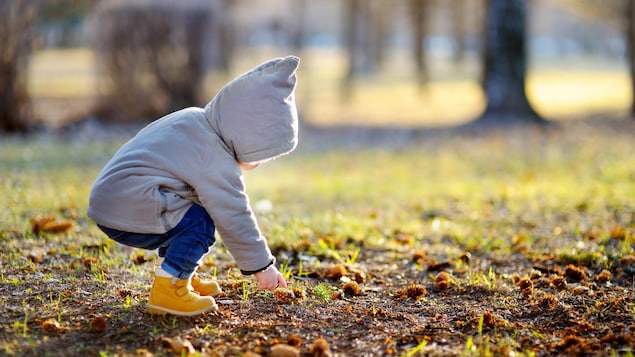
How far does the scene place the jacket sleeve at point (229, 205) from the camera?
10.6ft

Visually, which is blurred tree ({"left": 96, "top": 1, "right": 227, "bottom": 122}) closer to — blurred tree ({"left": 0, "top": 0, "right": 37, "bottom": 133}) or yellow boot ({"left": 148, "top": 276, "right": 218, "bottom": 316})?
blurred tree ({"left": 0, "top": 0, "right": 37, "bottom": 133})

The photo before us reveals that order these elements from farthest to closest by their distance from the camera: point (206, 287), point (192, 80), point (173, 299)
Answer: point (192, 80) < point (206, 287) < point (173, 299)

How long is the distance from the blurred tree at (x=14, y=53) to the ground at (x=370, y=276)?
351 cm

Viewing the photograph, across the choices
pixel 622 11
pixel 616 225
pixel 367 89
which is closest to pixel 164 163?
pixel 616 225

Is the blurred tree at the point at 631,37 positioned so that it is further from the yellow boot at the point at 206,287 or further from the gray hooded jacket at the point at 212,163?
the gray hooded jacket at the point at 212,163

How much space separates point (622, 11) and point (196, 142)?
1626 cm

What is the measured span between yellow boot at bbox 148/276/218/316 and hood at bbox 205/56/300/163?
2.02ft

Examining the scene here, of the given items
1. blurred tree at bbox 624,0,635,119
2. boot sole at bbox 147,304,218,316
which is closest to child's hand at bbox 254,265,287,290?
boot sole at bbox 147,304,218,316

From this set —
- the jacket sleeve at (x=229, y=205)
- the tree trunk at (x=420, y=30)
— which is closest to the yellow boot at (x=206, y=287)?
the jacket sleeve at (x=229, y=205)

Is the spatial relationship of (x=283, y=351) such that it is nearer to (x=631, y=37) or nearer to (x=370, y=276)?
(x=370, y=276)

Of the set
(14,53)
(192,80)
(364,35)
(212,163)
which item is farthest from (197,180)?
(364,35)

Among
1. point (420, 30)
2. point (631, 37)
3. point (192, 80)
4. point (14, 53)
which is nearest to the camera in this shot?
point (14, 53)

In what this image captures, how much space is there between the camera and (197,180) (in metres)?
3.21

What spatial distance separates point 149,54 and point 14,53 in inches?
91.1
